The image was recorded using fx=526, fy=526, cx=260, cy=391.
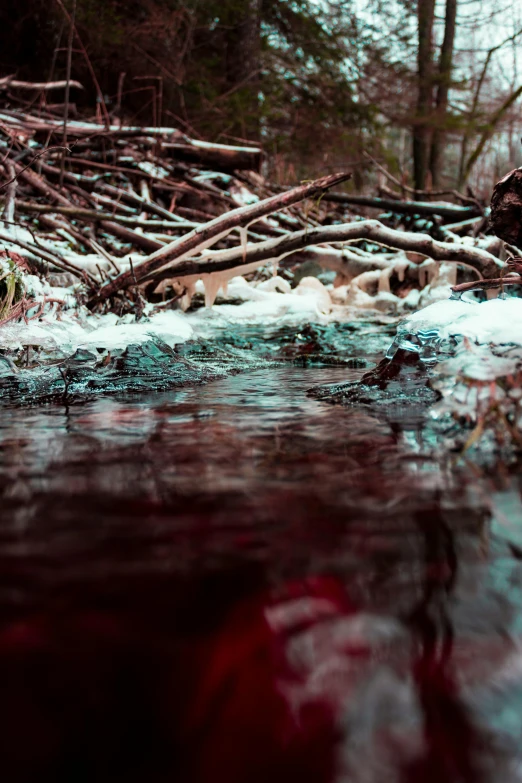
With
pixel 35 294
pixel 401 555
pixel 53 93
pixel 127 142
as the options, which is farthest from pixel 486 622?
pixel 53 93

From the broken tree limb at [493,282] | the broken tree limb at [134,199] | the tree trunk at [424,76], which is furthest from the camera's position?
the tree trunk at [424,76]

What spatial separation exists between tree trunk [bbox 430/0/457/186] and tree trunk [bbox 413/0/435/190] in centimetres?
17

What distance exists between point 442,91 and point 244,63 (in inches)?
169

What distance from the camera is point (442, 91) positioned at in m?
11.1

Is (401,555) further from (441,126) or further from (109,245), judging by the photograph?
(441,126)

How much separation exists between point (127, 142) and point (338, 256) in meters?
3.73

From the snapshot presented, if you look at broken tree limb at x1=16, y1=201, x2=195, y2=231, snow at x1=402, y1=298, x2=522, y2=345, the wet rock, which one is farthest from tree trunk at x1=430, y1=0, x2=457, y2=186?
the wet rock

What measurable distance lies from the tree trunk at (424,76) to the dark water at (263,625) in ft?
38.2

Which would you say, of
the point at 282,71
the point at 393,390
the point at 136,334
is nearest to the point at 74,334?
the point at 136,334

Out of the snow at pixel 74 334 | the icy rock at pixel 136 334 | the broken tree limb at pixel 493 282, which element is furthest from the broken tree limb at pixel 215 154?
the broken tree limb at pixel 493 282

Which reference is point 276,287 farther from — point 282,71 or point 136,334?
point 282,71

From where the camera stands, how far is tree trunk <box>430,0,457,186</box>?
10.7m

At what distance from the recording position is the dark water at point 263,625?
1.69ft

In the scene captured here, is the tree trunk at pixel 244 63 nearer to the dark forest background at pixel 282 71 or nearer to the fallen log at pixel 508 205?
the dark forest background at pixel 282 71
